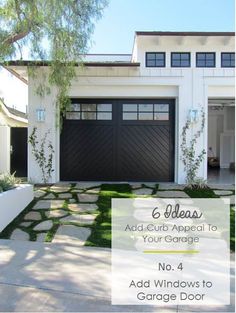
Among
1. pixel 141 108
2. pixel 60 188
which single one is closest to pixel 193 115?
pixel 141 108

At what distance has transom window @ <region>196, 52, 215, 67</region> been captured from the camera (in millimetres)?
11297

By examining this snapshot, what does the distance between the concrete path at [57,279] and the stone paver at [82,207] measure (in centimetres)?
213

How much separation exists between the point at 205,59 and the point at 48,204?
6788 mm

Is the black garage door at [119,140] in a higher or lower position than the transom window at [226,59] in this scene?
lower

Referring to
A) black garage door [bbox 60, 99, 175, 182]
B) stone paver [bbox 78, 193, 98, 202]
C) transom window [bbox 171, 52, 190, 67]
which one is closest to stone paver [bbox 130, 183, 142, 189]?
black garage door [bbox 60, 99, 175, 182]

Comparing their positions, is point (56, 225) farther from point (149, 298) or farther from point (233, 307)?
point (233, 307)

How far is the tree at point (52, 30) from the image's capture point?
7539mm

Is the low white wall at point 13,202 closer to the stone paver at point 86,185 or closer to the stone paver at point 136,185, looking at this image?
the stone paver at point 86,185

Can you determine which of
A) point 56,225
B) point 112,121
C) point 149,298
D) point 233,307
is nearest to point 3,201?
point 56,225

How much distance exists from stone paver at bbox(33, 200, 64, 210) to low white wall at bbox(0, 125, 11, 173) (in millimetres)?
4470

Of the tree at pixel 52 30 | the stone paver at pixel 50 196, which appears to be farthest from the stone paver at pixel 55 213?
the tree at pixel 52 30

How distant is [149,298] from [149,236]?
2214 mm

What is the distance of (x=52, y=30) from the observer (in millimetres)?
8125

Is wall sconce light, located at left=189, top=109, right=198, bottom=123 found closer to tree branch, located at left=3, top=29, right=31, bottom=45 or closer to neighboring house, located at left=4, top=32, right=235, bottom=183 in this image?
neighboring house, located at left=4, top=32, right=235, bottom=183
